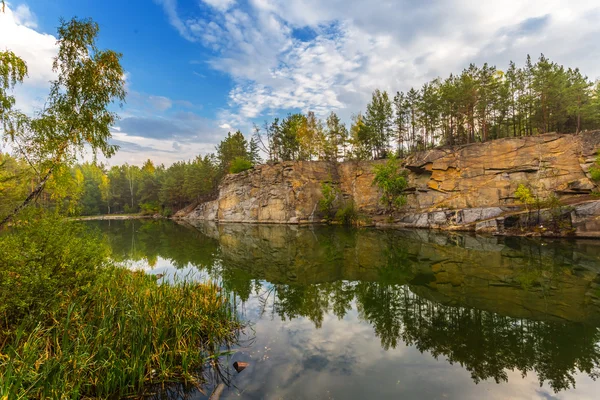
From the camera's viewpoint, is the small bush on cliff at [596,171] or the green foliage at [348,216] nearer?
the small bush on cliff at [596,171]

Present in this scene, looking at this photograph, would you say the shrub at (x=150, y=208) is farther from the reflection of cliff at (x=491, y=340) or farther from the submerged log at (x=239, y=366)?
the submerged log at (x=239, y=366)

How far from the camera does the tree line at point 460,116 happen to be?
42.0 m

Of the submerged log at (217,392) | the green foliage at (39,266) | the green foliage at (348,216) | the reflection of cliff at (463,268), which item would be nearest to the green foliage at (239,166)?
the green foliage at (348,216)

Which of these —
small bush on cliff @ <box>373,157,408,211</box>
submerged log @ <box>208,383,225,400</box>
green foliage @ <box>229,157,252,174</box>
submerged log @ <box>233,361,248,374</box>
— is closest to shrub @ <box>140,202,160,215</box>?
green foliage @ <box>229,157,252,174</box>

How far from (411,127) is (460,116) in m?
11.4

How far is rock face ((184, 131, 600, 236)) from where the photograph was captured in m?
38.1

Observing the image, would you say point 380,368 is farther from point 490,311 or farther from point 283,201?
point 283,201

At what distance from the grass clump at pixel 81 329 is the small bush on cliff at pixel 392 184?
1735 inches

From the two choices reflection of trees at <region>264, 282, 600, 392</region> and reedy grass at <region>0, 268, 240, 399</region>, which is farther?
reflection of trees at <region>264, 282, 600, 392</region>

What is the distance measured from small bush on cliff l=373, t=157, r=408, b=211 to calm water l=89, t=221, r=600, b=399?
26.7 metres

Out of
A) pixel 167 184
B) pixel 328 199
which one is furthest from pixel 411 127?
pixel 167 184

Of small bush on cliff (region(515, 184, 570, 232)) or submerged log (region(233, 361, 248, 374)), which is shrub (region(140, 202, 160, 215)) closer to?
small bush on cliff (region(515, 184, 570, 232))

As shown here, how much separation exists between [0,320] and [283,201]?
2159 inches

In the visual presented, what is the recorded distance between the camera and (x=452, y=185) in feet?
153
